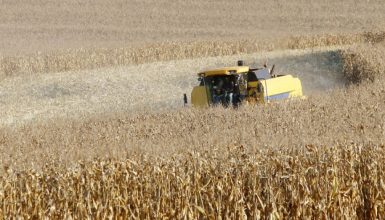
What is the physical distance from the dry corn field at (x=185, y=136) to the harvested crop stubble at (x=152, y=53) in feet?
0.19

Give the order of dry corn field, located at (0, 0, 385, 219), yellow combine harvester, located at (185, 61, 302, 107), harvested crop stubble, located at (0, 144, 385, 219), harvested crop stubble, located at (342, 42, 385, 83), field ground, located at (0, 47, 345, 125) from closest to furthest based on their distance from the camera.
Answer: harvested crop stubble, located at (0, 144, 385, 219) < dry corn field, located at (0, 0, 385, 219) < yellow combine harvester, located at (185, 61, 302, 107) < harvested crop stubble, located at (342, 42, 385, 83) < field ground, located at (0, 47, 345, 125)

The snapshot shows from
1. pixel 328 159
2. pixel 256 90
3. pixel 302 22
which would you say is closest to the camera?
pixel 328 159

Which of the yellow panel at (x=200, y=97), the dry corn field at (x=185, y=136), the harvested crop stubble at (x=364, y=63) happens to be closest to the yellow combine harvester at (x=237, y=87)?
the yellow panel at (x=200, y=97)

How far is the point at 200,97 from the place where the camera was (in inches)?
716

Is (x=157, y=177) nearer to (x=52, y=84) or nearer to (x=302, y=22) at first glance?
(x=52, y=84)

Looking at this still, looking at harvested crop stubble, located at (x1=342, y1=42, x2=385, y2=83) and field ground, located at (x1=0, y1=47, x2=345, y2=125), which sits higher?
harvested crop stubble, located at (x1=342, y1=42, x2=385, y2=83)

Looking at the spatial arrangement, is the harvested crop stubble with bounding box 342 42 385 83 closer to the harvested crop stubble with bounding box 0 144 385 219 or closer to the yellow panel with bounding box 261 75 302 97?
the yellow panel with bounding box 261 75 302 97

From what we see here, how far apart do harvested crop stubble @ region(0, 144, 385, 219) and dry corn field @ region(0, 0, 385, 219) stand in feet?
0.06

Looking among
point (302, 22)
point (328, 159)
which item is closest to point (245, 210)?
point (328, 159)

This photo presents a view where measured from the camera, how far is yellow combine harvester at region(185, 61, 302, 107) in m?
17.5

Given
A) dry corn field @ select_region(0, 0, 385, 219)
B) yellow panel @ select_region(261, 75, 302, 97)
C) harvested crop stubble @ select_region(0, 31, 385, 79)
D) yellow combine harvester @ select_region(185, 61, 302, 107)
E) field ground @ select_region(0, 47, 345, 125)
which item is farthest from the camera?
harvested crop stubble @ select_region(0, 31, 385, 79)

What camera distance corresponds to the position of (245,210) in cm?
772

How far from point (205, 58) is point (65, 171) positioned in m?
24.1

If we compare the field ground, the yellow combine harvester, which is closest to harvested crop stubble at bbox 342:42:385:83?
the field ground
